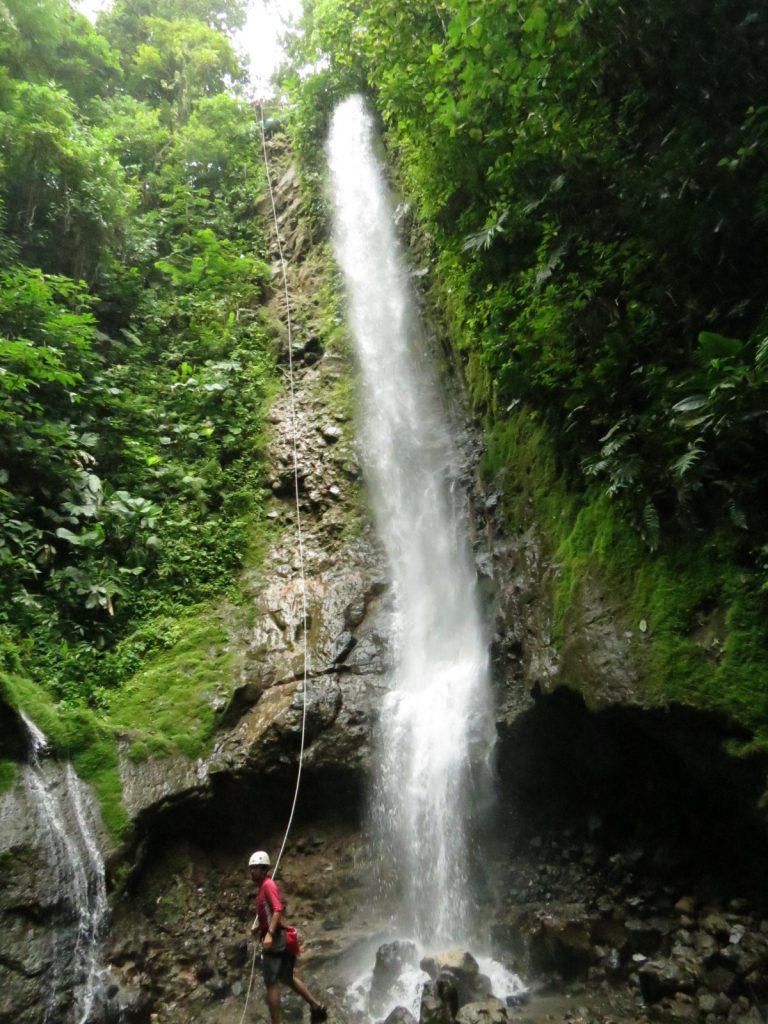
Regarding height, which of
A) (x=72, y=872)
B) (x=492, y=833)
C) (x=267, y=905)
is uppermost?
(x=72, y=872)

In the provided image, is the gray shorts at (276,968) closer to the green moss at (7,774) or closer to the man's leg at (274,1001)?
the man's leg at (274,1001)

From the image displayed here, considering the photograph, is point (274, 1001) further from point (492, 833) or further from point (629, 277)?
point (629, 277)

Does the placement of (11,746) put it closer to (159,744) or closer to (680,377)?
(159,744)

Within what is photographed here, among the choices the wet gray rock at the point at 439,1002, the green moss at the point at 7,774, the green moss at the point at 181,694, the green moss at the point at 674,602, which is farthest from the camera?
the green moss at the point at 181,694

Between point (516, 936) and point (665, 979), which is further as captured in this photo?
point (516, 936)

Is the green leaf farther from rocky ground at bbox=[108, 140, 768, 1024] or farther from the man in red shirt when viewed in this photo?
the man in red shirt

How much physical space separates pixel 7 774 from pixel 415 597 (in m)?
4.81

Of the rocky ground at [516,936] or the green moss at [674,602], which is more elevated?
the green moss at [674,602]

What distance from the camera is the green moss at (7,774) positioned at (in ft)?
17.6

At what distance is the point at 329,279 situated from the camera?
12875 mm

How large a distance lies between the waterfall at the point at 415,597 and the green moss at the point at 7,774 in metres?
3.35

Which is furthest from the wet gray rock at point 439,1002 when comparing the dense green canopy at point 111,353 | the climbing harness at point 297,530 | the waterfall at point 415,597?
the dense green canopy at point 111,353

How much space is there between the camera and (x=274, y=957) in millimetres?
4707

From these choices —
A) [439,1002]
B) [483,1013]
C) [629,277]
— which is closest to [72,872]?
[439,1002]
